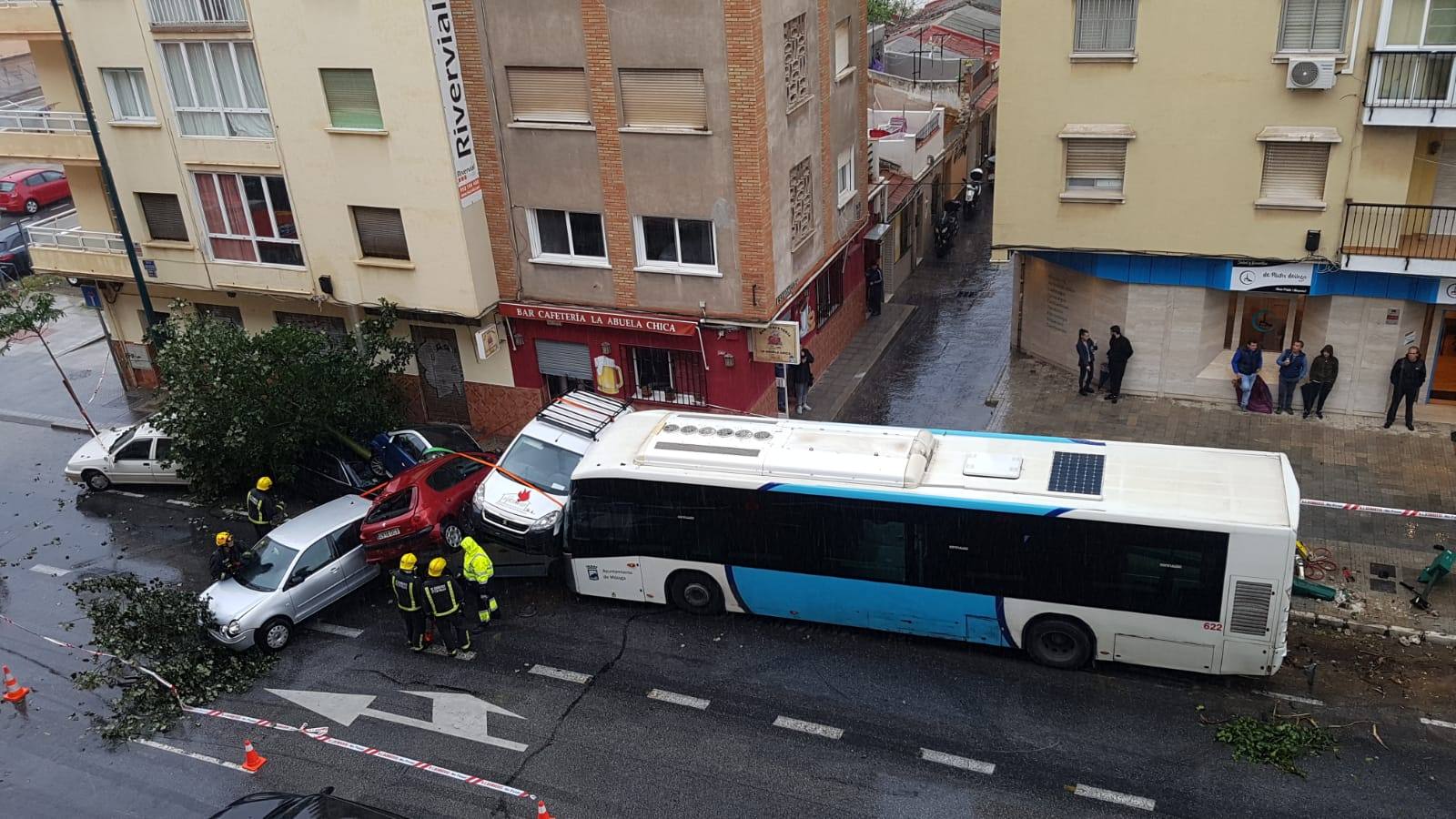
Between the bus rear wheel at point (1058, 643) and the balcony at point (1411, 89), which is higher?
the balcony at point (1411, 89)

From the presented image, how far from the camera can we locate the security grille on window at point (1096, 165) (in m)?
21.2

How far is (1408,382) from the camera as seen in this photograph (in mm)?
20422

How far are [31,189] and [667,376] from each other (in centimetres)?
3176

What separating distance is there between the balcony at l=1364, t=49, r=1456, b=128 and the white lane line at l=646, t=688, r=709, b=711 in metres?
15.2

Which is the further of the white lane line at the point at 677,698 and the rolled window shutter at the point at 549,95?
the rolled window shutter at the point at 549,95

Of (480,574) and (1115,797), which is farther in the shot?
(480,574)

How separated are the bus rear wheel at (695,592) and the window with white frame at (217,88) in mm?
13343

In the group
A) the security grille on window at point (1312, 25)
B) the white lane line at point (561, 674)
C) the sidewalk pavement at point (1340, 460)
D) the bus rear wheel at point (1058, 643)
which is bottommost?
the sidewalk pavement at point (1340, 460)

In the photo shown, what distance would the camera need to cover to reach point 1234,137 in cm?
2011

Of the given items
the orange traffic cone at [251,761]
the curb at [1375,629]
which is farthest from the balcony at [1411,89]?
the orange traffic cone at [251,761]

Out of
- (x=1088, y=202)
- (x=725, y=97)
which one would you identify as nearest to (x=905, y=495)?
(x=725, y=97)

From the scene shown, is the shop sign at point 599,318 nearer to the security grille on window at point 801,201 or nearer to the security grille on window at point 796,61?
the security grille on window at point 801,201

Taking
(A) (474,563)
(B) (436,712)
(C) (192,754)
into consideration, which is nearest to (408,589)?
(A) (474,563)

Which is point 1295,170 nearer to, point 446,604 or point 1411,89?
point 1411,89
